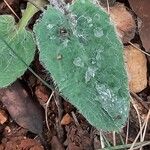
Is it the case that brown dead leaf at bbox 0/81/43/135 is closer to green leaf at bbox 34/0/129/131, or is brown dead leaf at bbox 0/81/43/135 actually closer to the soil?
the soil

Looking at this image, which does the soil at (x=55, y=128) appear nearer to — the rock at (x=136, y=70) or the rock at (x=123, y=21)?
the rock at (x=136, y=70)

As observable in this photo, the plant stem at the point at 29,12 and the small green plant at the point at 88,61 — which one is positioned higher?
the plant stem at the point at 29,12

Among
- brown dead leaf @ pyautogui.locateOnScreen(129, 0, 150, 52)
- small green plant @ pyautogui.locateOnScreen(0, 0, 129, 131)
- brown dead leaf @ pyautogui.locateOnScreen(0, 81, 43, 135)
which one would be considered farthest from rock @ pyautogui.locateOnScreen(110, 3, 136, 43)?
brown dead leaf @ pyautogui.locateOnScreen(0, 81, 43, 135)

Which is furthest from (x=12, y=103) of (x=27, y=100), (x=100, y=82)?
(x=100, y=82)

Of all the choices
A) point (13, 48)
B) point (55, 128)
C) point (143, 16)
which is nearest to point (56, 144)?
point (55, 128)

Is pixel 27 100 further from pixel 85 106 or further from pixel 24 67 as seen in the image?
pixel 85 106

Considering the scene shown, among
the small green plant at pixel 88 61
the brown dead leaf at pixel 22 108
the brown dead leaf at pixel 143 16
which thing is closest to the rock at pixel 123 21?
the brown dead leaf at pixel 143 16

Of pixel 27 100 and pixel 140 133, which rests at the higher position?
pixel 27 100
